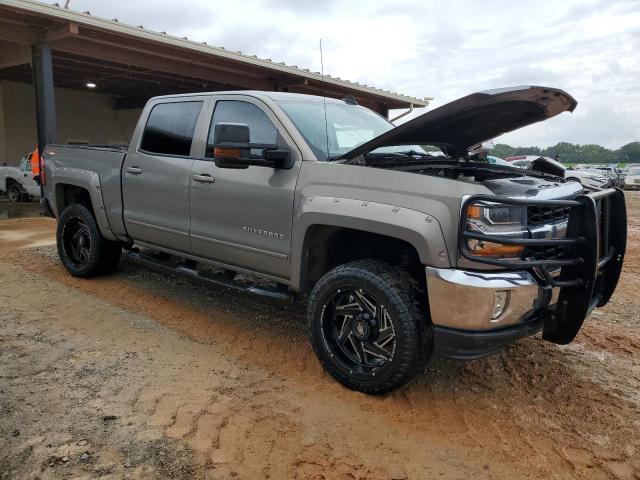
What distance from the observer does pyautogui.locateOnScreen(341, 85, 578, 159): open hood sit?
9.58ft

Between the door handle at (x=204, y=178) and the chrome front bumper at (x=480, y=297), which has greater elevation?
the door handle at (x=204, y=178)

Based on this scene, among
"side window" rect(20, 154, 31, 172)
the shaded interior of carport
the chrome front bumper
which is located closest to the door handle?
the chrome front bumper

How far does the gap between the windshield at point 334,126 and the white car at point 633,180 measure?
27690 mm

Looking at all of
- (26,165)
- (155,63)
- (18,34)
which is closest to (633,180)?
(155,63)

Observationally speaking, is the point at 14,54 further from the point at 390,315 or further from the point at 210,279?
the point at 390,315

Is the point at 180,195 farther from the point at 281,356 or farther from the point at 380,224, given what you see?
the point at 380,224

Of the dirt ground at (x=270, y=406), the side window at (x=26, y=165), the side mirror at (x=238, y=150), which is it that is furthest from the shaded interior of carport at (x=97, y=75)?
the dirt ground at (x=270, y=406)

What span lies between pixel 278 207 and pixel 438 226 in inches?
49.2

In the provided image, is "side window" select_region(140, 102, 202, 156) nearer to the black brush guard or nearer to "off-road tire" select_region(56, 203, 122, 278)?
"off-road tire" select_region(56, 203, 122, 278)

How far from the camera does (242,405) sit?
3.10 m

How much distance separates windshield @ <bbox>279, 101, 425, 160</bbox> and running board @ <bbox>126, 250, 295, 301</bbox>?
3.41 feet

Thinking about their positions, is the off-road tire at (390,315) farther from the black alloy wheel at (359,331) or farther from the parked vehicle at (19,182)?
the parked vehicle at (19,182)

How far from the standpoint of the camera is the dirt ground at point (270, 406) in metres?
2.57

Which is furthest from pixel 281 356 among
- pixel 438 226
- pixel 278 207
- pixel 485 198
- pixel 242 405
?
pixel 485 198
